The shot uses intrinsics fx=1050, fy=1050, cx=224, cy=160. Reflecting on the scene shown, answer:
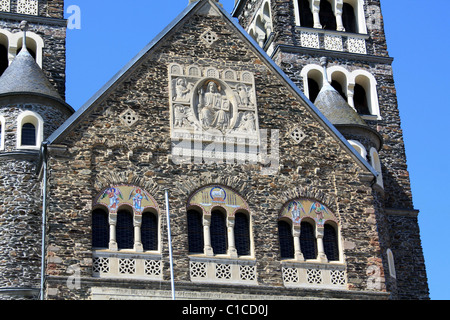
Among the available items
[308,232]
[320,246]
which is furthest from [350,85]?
[320,246]

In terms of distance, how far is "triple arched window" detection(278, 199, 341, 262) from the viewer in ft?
102

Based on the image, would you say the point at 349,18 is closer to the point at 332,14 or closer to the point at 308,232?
the point at 332,14

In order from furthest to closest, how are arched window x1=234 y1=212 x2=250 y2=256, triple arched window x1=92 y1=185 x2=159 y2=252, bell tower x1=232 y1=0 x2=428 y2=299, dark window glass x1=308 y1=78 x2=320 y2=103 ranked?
dark window glass x1=308 y1=78 x2=320 y2=103 < bell tower x1=232 y1=0 x2=428 y2=299 < arched window x1=234 y1=212 x2=250 y2=256 < triple arched window x1=92 y1=185 x2=159 y2=252

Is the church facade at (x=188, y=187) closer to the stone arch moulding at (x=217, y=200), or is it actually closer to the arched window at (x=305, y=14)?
the stone arch moulding at (x=217, y=200)

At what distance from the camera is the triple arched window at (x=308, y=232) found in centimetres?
3102

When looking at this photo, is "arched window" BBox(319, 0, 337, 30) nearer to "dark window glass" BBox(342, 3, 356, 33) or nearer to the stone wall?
"dark window glass" BBox(342, 3, 356, 33)

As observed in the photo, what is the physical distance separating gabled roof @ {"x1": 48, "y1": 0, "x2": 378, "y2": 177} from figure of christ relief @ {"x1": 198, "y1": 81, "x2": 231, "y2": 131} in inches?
81.3

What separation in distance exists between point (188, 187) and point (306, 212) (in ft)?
12.1

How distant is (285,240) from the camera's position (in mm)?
31156

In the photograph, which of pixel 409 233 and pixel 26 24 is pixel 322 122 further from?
pixel 26 24

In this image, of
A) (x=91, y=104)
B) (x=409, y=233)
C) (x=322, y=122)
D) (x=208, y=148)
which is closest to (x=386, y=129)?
(x=409, y=233)

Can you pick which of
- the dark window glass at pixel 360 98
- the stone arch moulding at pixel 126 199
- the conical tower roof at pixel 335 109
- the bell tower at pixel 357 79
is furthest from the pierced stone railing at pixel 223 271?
the dark window glass at pixel 360 98

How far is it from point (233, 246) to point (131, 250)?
3.00m

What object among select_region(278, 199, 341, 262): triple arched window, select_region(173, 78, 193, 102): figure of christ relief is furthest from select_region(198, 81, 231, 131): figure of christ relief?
select_region(278, 199, 341, 262): triple arched window
